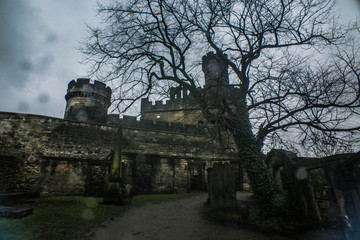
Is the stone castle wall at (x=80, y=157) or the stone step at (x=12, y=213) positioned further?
the stone castle wall at (x=80, y=157)

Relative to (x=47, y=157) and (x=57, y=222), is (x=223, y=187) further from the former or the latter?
(x=47, y=157)

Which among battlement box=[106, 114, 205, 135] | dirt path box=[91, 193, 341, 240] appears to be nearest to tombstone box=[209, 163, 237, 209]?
dirt path box=[91, 193, 341, 240]

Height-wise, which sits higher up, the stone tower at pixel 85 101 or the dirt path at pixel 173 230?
the stone tower at pixel 85 101

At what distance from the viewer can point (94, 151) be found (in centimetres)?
1213

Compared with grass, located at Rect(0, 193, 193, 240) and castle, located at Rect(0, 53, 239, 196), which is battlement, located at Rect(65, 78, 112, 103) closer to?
castle, located at Rect(0, 53, 239, 196)

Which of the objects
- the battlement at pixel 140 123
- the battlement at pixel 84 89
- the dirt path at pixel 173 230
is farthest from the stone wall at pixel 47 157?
the dirt path at pixel 173 230

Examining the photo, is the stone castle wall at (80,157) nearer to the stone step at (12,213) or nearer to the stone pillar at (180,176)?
the stone pillar at (180,176)

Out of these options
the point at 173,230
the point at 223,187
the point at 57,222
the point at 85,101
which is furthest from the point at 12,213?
the point at 85,101

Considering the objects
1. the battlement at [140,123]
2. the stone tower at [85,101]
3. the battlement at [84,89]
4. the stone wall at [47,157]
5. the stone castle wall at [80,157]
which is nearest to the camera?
the stone wall at [47,157]

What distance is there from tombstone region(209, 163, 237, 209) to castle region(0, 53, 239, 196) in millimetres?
1742

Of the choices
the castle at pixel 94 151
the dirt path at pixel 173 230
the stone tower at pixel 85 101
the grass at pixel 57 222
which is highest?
the stone tower at pixel 85 101

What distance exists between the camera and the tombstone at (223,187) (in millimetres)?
5914

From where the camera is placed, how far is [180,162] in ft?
45.4

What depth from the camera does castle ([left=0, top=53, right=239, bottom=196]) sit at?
10.4 metres
